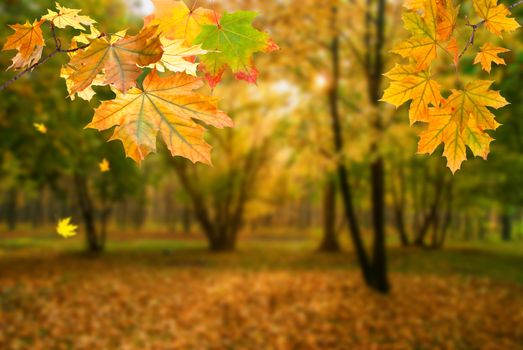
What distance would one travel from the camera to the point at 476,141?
998mm

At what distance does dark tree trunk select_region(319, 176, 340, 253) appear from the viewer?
1988 cm

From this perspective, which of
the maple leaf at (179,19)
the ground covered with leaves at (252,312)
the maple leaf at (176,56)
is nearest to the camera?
the maple leaf at (176,56)

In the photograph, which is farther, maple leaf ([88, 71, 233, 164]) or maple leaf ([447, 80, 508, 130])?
maple leaf ([447, 80, 508, 130])

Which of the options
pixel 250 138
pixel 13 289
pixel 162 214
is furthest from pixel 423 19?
pixel 162 214

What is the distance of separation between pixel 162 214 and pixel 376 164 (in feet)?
219

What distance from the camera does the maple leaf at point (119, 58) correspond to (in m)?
0.73

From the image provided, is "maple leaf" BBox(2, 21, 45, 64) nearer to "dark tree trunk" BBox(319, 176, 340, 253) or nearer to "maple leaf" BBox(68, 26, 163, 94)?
"maple leaf" BBox(68, 26, 163, 94)

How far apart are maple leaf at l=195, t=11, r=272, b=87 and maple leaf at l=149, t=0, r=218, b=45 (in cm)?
6

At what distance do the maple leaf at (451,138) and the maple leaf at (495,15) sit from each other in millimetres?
217

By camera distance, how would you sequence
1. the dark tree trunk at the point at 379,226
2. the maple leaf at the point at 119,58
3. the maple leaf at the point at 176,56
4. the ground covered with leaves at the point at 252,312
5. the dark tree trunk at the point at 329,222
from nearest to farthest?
the maple leaf at the point at 119,58, the maple leaf at the point at 176,56, the ground covered with leaves at the point at 252,312, the dark tree trunk at the point at 379,226, the dark tree trunk at the point at 329,222

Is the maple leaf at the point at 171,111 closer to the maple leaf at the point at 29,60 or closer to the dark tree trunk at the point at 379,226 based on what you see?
the maple leaf at the point at 29,60

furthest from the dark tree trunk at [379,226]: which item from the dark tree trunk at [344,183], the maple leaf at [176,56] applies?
the maple leaf at [176,56]

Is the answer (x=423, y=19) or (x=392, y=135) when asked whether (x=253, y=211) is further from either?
(x=423, y=19)

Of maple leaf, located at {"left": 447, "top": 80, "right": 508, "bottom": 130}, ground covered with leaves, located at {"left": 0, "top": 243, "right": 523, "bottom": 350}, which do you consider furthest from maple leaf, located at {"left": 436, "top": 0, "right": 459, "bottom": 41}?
ground covered with leaves, located at {"left": 0, "top": 243, "right": 523, "bottom": 350}
